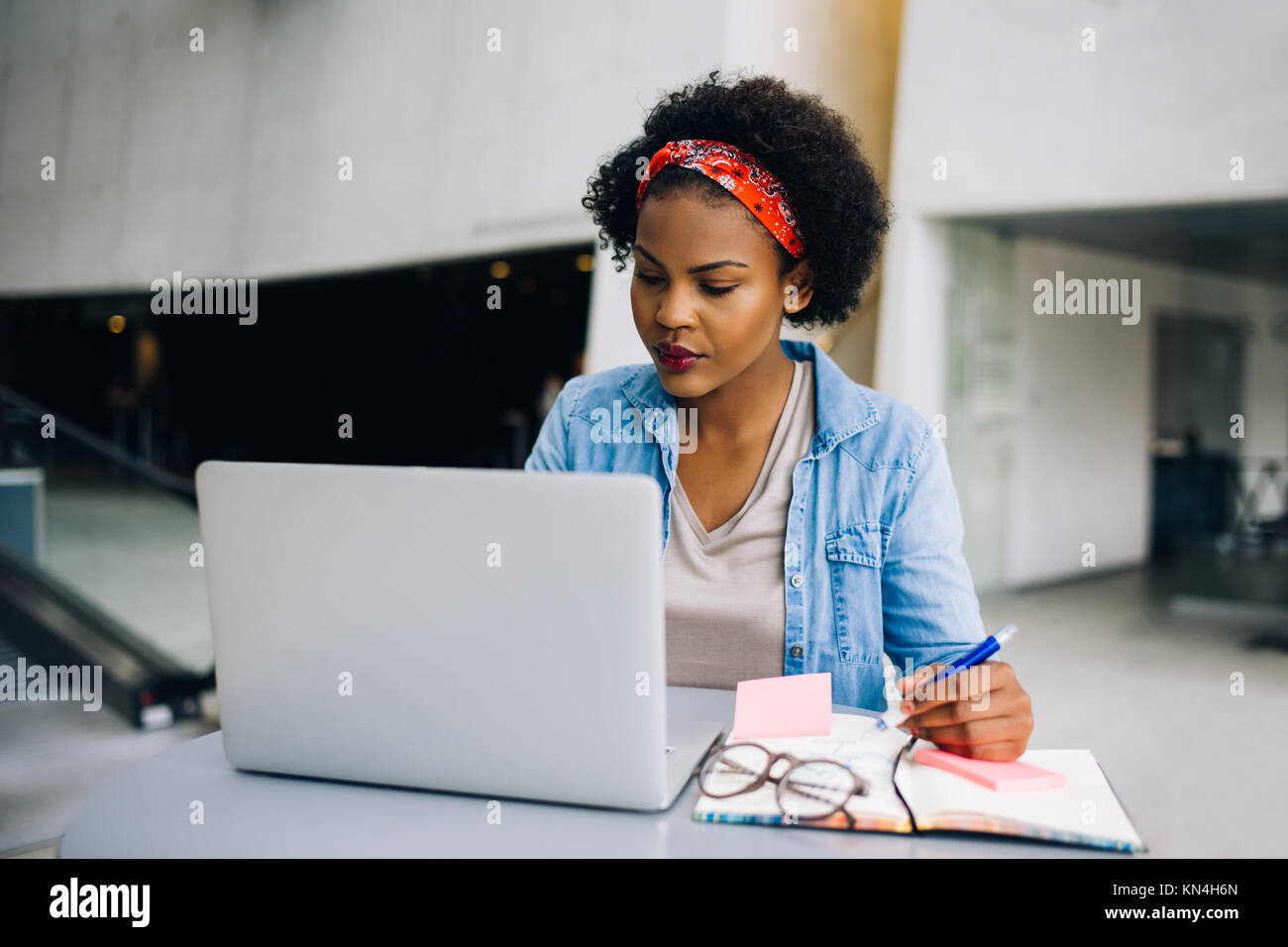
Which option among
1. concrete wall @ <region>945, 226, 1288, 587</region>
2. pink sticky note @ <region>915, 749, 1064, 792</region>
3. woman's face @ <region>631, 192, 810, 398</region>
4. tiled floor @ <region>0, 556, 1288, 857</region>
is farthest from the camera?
concrete wall @ <region>945, 226, 1288, 587</region>

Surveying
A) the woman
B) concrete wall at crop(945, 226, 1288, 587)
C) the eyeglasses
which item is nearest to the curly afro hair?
the woman

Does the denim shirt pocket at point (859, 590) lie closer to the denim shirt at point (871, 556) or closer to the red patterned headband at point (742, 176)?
the denim shirt at point (871, 556)

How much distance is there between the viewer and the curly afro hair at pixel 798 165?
5.44 feet

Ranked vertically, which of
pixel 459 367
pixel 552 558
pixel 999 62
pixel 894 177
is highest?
pixel 999 62

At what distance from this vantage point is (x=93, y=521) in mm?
5129

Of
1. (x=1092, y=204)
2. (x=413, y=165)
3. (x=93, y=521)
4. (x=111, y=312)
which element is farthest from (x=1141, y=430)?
(x=111, y=312)

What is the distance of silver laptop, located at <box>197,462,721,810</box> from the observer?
0.83 metres

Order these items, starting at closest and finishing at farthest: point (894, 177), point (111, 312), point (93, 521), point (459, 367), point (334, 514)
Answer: point (334, 514) < point (93, 521) < point (894, 177) < point (459, 367) < point (111, 312)

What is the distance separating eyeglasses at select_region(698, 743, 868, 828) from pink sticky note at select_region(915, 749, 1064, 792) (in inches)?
4.2

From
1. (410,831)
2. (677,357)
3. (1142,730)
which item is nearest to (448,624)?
(410,831)

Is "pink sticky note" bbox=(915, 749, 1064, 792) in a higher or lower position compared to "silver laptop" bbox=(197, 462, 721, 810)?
lower

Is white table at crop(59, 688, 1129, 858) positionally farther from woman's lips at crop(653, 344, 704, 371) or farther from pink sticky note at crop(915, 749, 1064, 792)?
woman's lips at crop(653, 344, 704, 371)
